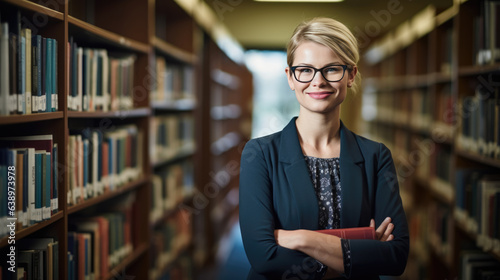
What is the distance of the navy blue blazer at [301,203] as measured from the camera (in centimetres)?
139

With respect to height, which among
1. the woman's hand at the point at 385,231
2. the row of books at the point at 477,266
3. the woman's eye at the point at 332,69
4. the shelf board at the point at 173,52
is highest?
the shelf board at the point at 173,52

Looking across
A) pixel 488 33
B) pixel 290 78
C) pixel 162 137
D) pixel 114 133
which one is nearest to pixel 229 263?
pixel 162 137

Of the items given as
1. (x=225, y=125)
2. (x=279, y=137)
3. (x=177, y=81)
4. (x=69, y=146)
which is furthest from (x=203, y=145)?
(x=279, y=137)

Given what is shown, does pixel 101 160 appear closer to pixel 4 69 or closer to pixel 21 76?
pixel 21 76

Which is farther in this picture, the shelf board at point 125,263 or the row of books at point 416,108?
the row of books at point 416,108

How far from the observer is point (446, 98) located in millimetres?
3553

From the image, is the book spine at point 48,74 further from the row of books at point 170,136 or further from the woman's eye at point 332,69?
the row of books at point 170,136

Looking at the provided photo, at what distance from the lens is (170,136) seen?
3717 millimetres

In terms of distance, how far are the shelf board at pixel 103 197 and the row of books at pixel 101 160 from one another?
3cm

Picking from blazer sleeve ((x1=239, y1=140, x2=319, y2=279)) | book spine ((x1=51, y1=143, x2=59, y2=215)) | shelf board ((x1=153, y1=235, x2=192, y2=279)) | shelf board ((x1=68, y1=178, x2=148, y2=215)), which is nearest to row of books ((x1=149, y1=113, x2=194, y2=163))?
shelf board ((x1=68, y1=178, x2=148, y2=215))

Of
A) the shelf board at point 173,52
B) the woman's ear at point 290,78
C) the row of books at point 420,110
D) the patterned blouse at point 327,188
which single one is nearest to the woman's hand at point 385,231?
the patterned blouse at point 327,188

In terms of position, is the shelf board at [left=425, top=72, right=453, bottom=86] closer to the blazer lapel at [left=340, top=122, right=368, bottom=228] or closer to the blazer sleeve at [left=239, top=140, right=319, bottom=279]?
the blazer lapel at [left=340, top=122, right=368, bottom=228]

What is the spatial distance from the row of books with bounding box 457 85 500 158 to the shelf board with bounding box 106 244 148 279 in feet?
6.42

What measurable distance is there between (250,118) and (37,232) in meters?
6.71
